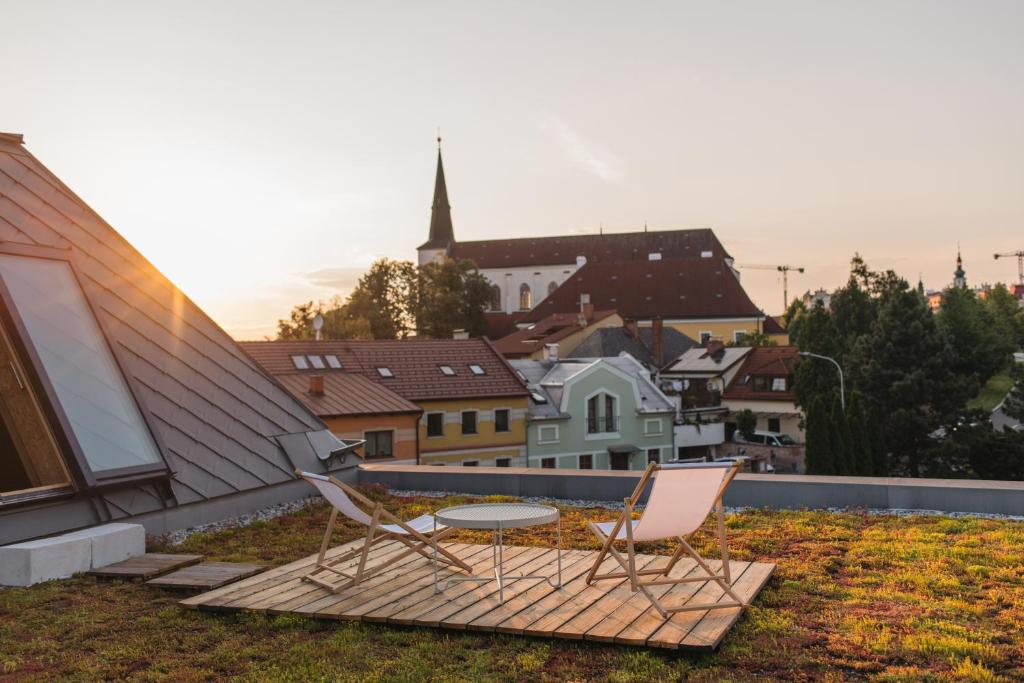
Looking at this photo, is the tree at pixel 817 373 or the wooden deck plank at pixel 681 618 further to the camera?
the tree at pixel 817 373

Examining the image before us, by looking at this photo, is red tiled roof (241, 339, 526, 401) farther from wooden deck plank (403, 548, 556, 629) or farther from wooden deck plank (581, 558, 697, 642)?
wooden deck plank (581, 558, 697, 642)

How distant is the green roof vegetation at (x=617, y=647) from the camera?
181 inches

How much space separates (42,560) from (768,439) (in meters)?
45.1

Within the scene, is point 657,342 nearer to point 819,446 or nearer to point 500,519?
point 819,446

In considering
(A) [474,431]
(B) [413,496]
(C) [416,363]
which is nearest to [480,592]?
(B) [413,496]

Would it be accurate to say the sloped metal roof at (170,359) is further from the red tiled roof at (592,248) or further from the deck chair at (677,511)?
the red tiled roof at (592,248)

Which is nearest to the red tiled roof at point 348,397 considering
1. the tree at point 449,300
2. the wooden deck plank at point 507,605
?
the wooden deck plank at point 507,605

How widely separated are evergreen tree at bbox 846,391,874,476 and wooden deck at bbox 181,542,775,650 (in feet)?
90.8

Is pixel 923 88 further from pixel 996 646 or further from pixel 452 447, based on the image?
pixel 452 447

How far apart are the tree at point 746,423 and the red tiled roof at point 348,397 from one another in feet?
73.6

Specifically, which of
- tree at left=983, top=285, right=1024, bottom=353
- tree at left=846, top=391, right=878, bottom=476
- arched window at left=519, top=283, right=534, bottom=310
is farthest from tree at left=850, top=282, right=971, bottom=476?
arched window at left=519, top=283, right=534, bottom=310

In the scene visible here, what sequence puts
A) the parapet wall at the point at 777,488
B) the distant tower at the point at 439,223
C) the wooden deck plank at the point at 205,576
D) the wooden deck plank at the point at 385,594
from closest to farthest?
the wooden deck plank at the point at 385,594
the wooden deck plank at the point at 205,576
the parapet wall at the point at 777,488
the distant tower at the point at 439,223

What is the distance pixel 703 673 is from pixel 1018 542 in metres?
4.30

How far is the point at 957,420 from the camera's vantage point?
3928 centimetres
